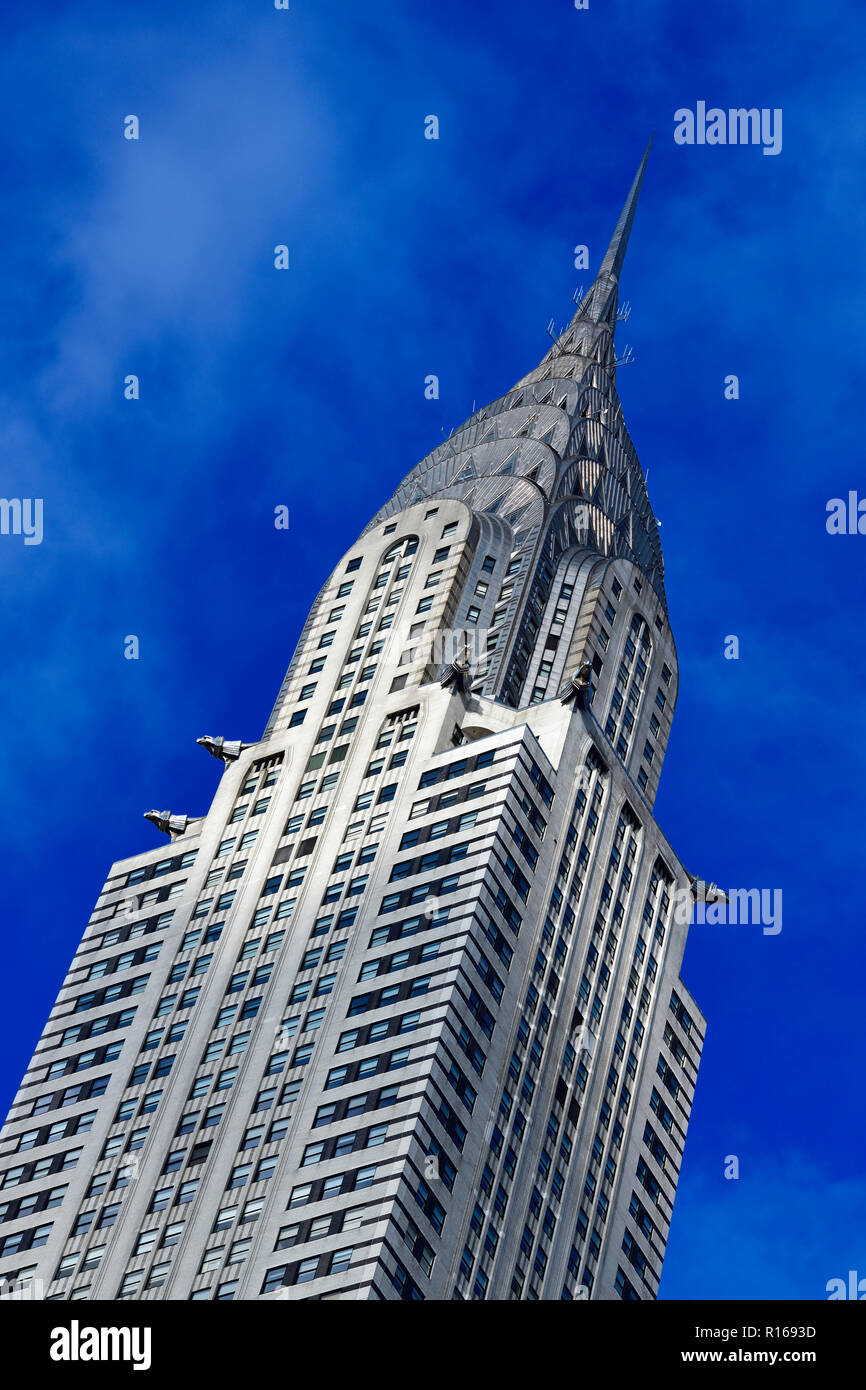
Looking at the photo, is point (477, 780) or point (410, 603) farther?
point (410, 603)

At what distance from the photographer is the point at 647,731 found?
17888 centimetres

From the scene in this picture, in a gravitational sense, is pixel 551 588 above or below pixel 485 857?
above

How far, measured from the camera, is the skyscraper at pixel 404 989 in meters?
130

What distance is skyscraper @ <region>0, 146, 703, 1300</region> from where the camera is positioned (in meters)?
130

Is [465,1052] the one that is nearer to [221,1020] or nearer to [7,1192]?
[221,1020]

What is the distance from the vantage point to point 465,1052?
134750 millimetres

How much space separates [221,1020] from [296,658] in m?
38.3

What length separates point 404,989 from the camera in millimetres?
137500
